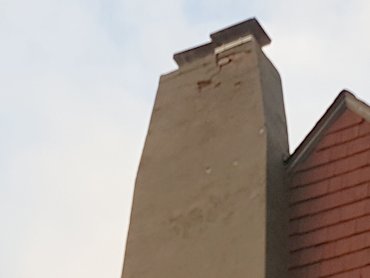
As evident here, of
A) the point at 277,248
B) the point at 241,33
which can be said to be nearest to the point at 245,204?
the point at 277,248

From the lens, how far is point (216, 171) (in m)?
8.16

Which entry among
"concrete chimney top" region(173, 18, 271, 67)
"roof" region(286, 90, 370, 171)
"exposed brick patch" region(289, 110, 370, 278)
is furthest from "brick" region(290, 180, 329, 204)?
"concrete chimney top" region(173, 18, 271, 67)

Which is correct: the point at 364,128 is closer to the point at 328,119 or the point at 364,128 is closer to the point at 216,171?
the point at 328,119

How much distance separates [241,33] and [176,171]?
1319 mm

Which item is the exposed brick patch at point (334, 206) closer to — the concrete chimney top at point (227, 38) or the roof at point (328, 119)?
the roof at point (328, 119)

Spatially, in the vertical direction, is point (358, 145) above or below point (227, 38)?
below

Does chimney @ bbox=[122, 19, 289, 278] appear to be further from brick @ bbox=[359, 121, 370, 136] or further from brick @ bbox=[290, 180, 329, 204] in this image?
brick @ bbox=[359, 121, 370, 136]

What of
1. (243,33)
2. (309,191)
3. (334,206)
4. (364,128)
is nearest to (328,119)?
(364,128)

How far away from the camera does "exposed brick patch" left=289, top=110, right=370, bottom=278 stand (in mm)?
7453

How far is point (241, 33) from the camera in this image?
9078mm

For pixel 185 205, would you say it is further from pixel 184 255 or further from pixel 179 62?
pixel 179 62

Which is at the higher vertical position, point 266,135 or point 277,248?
point 266,135

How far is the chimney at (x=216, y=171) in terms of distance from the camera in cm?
762

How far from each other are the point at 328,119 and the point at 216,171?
2.81 ft
